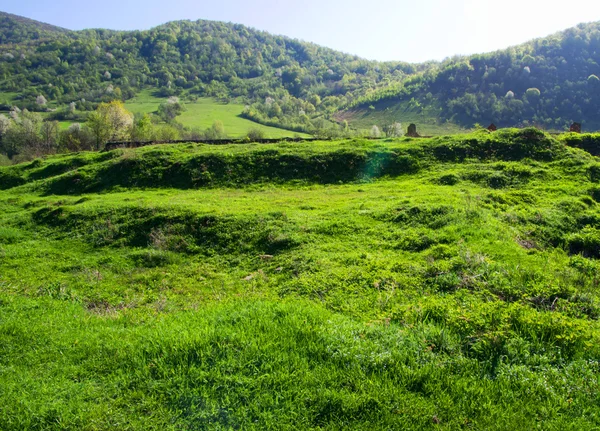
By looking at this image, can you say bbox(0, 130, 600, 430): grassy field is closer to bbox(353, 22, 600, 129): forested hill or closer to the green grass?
bbox(353, 22, 600, 129): forested hill

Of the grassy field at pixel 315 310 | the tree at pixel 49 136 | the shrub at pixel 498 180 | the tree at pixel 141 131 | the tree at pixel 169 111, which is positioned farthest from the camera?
the tree at pixel 169 111

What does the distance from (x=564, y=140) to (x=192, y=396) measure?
30.0m

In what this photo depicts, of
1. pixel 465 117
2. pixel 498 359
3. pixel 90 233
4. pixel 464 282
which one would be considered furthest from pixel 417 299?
pixel 465 117

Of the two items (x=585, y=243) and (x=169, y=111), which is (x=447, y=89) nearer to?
(x=169, y=111)

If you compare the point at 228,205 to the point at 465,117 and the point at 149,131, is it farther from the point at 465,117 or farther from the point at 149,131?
the point at 465,117

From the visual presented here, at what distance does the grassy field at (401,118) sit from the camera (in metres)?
124

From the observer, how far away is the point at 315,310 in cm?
651

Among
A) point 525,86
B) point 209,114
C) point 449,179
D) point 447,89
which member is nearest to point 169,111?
point 209,114

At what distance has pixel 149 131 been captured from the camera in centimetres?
5750

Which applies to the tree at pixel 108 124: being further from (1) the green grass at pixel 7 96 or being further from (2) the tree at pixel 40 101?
(1) the green grass at pixel 7 96

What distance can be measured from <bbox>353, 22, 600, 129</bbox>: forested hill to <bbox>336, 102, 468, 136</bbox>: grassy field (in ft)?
12.6

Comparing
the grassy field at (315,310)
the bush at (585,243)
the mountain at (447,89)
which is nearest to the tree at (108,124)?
A: the grassy field at (315,310)

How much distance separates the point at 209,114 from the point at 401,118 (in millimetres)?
75212

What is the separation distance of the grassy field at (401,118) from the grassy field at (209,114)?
41.6m
